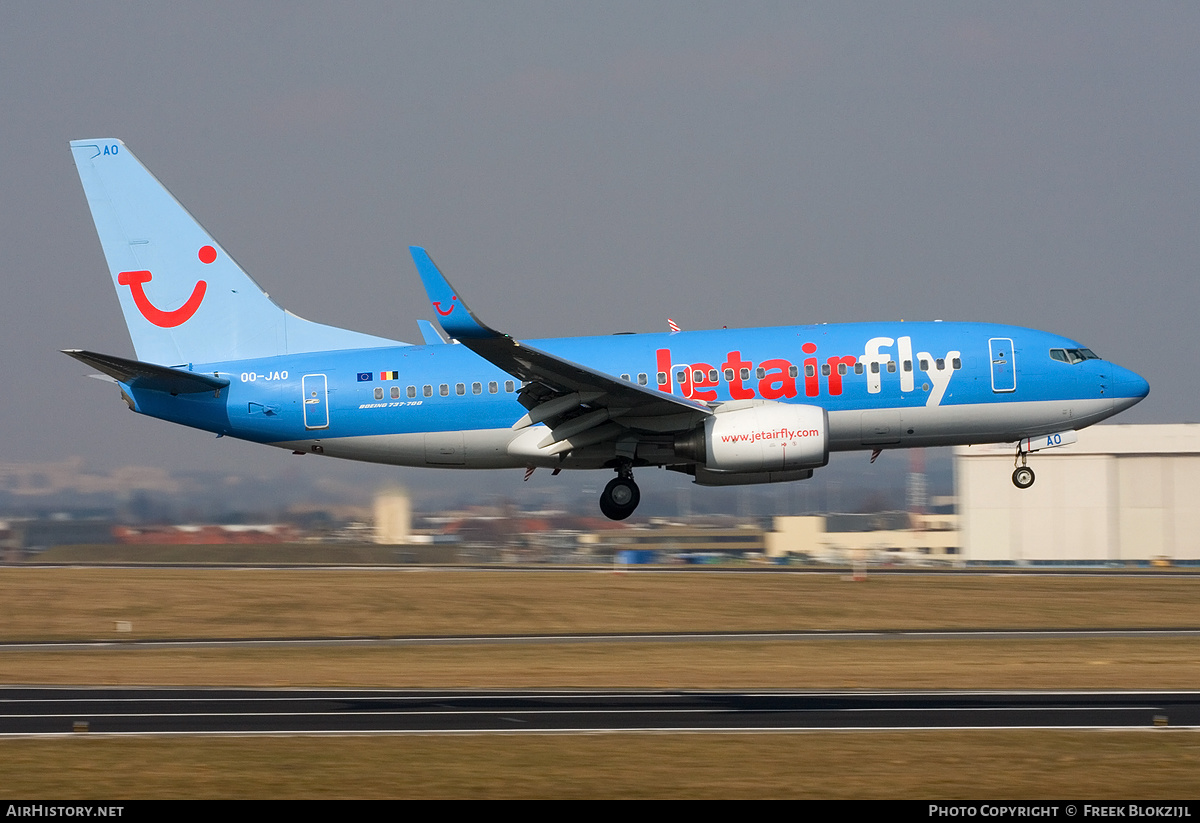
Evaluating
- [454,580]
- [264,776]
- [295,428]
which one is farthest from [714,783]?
[454,580]

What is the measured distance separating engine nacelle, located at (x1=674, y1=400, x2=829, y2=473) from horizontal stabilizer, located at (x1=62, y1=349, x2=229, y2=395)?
1265 centimetres

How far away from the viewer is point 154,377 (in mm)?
33938

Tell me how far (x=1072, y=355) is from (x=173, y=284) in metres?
23.8

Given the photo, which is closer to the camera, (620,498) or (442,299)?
(442,299)

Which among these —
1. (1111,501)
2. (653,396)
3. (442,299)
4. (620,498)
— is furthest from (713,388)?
(1111,501)

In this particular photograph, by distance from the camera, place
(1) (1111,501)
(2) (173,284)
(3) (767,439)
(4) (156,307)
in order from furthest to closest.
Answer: (1) (1111,501)
(2) (173,284)
(4) (156,307)
(3) (767,439)

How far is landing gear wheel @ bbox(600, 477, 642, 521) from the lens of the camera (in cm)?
3416

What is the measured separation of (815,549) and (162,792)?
86.7 meters

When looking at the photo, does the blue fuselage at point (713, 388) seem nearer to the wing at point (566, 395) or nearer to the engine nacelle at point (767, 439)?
the wing at point (566, 395)

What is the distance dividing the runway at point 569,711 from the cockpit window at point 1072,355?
9601 mm

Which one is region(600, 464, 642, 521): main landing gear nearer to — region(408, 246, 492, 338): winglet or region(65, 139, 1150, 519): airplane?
region(65, 139, 1150, 519): airplane

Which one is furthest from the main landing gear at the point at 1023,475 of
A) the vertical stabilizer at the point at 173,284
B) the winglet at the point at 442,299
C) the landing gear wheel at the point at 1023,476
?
the vertical stabilizer at the point at 173,284

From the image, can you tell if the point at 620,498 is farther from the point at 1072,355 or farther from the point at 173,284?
the point at 173,284

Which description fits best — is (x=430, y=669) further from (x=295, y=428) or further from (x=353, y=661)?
(x=295, y=428)
